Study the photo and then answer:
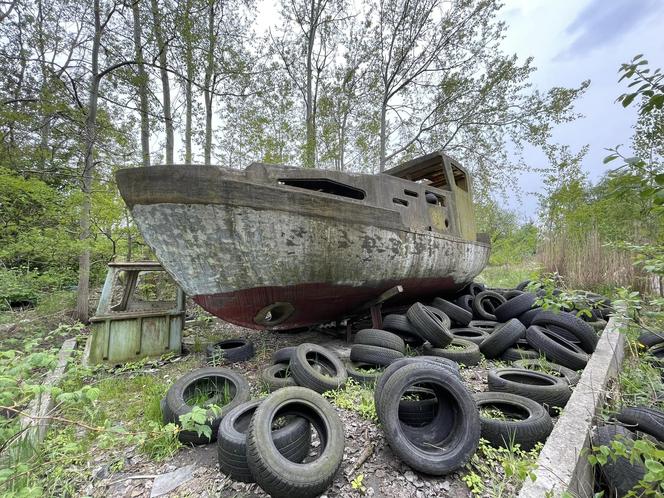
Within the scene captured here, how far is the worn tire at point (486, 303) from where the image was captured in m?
5.55

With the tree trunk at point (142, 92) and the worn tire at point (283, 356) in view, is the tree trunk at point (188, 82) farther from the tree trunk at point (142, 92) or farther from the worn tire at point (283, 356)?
the worn tire at point (283, 356)

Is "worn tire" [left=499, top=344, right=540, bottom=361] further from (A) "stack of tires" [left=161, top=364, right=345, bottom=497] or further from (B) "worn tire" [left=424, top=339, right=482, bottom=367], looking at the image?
(A) "stack of tires" [left=161, top=364, right=345, bottom=497]

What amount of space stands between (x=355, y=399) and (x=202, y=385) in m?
1.52

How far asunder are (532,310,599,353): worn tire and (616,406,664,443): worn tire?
6.31 feet

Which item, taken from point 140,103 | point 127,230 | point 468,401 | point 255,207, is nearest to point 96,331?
point 255,207

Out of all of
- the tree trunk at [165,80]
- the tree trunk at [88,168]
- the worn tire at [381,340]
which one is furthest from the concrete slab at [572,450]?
the tree trunk at [165,80]

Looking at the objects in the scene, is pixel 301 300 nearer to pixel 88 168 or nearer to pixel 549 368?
pixel 549 368

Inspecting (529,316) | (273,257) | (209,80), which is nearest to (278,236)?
(273,257)

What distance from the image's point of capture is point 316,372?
9.69 feet

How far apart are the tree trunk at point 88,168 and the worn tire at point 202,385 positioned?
435 centimetres

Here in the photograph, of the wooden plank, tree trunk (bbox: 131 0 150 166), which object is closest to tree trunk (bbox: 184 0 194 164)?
tree trunk (bbox: 131 0 150 166)

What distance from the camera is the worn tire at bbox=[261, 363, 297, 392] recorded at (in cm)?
294

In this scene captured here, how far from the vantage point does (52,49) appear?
315 inches

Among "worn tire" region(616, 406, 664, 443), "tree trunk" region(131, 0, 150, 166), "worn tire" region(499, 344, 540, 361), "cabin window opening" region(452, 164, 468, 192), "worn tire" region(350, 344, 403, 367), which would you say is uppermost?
"tree trunk" region(131, 0, 150, 166)
